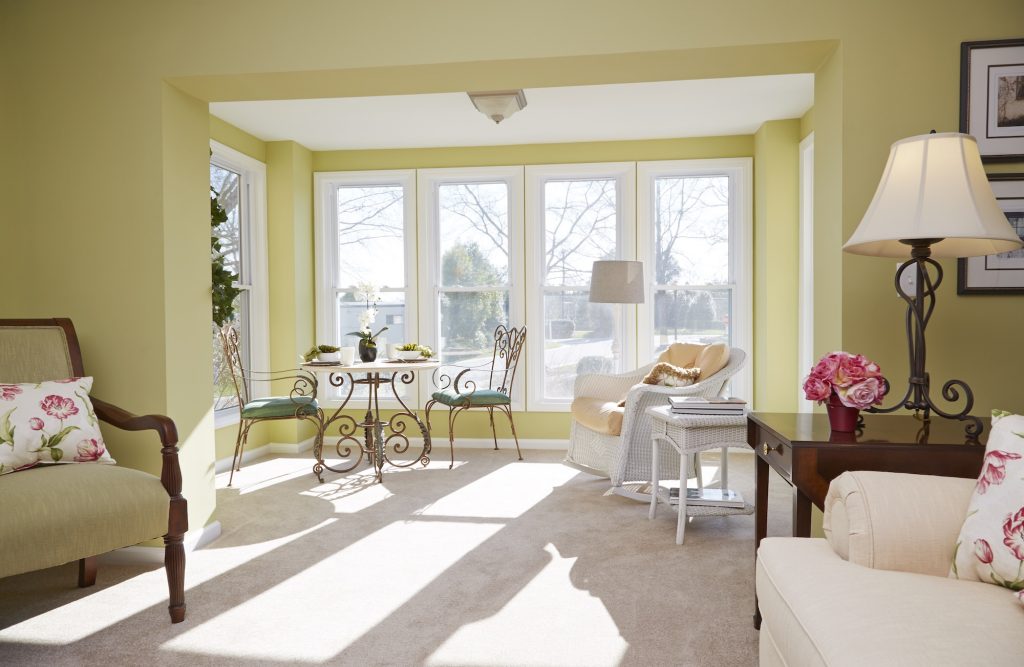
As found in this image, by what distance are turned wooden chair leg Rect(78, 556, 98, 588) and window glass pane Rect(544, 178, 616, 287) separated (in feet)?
12.7

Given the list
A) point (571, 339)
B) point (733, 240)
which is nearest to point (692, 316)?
point (733, 240)

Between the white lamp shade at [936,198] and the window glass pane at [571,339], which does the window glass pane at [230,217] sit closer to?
the window glass pane at [571,339]

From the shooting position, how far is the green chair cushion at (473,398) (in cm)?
521

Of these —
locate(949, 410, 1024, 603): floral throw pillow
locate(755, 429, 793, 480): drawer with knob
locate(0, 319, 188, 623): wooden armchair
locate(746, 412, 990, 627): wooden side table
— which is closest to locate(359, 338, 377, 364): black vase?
locate(0, 319, 188, 623): wooden armchair

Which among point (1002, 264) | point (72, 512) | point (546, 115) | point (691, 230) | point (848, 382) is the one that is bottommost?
point (72, 512)

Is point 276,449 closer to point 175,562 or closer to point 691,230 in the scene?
point 175,562

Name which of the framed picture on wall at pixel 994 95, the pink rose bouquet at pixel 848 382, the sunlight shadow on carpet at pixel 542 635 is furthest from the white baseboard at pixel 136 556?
the framed picture on wall at pixel 994 95

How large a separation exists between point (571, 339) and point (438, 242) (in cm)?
139

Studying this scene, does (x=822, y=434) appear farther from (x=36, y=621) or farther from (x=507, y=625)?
(x=36, y=621)

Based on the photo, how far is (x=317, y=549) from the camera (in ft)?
11.0

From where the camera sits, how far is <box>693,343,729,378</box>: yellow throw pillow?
13.9 feet

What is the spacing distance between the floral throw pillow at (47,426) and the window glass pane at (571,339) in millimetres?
3689

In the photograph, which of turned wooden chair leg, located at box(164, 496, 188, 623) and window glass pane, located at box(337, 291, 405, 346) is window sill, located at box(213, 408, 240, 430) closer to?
window glass pane, located at box(337, 291, 405, 346)

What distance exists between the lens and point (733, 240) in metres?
5.71
